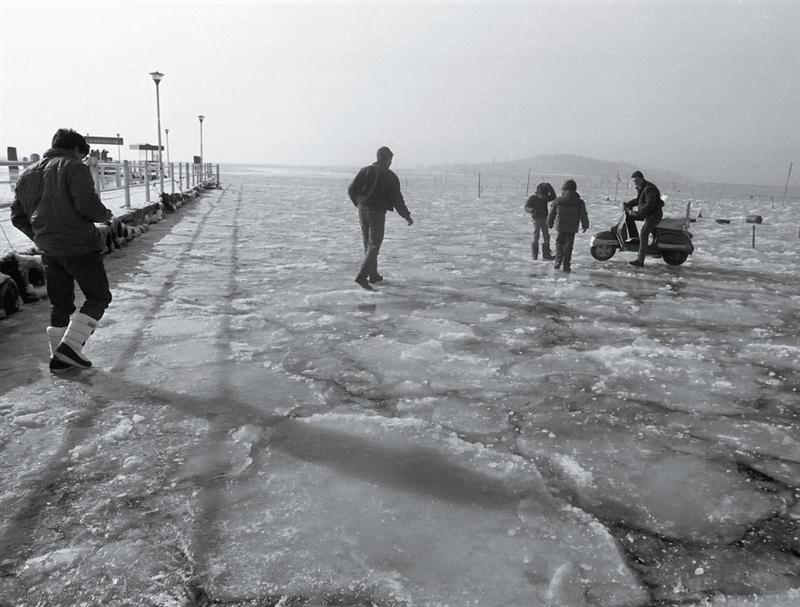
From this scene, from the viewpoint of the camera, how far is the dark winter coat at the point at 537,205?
32.1 feet

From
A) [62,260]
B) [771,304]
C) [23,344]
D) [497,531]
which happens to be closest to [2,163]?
[23,344]

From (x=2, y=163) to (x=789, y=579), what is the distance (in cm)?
986

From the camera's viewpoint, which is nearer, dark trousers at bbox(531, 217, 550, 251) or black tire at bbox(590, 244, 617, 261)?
dark trousers at bbox(531, 217, 550, 251)

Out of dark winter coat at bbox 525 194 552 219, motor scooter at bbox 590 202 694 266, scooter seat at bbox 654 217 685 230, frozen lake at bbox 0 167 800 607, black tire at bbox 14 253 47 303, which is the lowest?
frozen lake at bbox 0 167 800 607

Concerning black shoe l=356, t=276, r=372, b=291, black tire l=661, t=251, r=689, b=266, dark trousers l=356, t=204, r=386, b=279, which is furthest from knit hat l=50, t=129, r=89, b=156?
black tire l=661, t=251, r=689, b=266

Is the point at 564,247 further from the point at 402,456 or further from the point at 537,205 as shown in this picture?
the point at 402,456

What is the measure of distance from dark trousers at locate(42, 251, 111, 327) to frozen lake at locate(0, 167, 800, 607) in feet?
1.40

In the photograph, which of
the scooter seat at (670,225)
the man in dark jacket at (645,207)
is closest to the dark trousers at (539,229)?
the man in dark jacket at (645,207)

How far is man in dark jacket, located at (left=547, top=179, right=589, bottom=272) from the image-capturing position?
8711 mm

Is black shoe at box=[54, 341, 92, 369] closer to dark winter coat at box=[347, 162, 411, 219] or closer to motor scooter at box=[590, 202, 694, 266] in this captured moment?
dark winter coat at box=[347, 162, 411, 219]

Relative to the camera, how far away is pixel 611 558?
2.29 meters

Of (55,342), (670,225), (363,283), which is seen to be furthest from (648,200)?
(55,342)

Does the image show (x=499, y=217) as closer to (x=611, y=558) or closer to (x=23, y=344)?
(x=23, y=344)

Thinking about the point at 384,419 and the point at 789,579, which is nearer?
the point at 789,579
